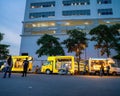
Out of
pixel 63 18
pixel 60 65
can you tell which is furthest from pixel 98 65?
pixel 63 18

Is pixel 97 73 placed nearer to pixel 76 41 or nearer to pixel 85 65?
pixel 85 65

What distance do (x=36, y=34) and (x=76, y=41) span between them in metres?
19.9

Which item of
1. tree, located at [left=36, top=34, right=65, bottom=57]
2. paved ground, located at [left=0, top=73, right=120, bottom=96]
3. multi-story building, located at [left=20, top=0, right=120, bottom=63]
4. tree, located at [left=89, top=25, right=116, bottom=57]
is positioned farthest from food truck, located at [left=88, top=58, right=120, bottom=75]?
multi-story building, located at [left=20, top=0, right=120, bottom=63]

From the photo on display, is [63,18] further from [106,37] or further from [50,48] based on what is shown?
[106,37]

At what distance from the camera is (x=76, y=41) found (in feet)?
114

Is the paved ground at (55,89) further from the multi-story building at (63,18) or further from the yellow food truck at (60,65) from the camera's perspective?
the multi-story building at (63,18)

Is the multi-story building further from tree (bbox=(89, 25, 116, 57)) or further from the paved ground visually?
the paved ground

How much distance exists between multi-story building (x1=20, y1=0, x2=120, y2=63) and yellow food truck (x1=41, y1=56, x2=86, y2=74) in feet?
69.2

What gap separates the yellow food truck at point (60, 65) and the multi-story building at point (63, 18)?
21.1 m

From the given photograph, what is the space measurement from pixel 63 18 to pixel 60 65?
85.5 feet

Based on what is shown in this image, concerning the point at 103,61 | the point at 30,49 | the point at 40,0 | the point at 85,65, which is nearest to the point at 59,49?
the point at 85,65

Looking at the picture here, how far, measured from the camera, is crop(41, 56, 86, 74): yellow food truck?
26.7m

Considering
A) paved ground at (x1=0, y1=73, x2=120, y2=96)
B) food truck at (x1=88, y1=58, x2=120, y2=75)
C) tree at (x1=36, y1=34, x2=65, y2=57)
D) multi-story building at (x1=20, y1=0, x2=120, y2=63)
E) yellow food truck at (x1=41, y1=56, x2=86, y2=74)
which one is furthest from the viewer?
multi-story building at (x1=20, y1=0, x2=120, y2=63)

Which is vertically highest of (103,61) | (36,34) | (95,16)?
(95,16)
